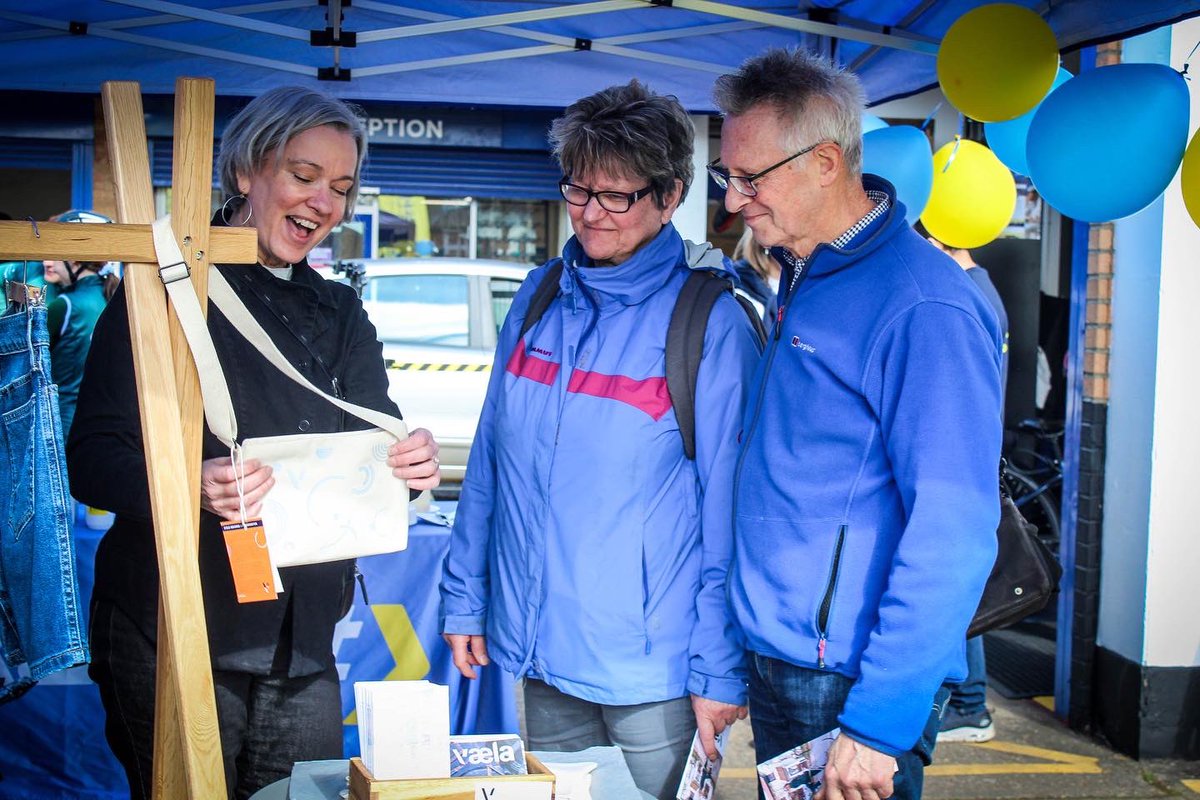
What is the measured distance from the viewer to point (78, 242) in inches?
60.6

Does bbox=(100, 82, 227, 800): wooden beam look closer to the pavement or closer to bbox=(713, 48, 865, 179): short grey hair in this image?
bbox=(713, 48, 865, 179): short grey hair

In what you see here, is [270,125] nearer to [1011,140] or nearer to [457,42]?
[457,42]

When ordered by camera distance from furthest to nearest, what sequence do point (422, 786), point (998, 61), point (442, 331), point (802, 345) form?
point (442, 331) → point (998, 61) → point (802, 345) → point (422, 786)

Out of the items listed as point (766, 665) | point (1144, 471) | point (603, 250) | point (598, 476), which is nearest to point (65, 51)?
point (603, 250)

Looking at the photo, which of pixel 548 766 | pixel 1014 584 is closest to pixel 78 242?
pixel 548 766

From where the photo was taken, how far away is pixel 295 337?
2.23m

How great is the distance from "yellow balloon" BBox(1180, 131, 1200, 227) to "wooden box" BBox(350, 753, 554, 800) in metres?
1.98

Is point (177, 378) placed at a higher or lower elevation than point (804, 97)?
lower

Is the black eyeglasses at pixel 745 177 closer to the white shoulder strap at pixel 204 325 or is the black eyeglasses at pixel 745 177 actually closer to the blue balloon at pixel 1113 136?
the white shoulder strap at pixel 204 325

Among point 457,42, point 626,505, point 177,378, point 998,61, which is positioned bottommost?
point 626,505

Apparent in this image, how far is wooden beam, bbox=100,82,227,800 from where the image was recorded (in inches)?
62.7

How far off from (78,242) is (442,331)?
7101mm

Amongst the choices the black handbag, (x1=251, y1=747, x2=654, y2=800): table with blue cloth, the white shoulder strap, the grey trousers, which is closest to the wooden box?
(x1=251, y1=747, x2=654, y2=800): table with blue cloth

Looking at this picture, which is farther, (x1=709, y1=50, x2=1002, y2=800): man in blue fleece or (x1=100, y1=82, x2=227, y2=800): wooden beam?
(x1=709, y1=50, x2=1002, y2=800): man in blue fleece
